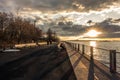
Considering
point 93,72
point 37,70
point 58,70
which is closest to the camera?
point 93,72

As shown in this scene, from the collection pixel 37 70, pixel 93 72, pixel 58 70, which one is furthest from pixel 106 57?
pixel 93 72

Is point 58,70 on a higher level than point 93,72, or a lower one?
lower

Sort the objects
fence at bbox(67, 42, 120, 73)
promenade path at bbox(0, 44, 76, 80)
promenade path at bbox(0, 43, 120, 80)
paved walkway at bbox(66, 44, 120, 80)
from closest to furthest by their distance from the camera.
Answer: paved walkway at bbox(66, 44, 120, 80), promenade path at bbox(0, 43, 120, 80), promenade path at bbox(0, 44, 76, 80), fence at bbox(67, 42, 120, 73)

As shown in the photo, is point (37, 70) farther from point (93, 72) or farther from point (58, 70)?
point (93, 72)

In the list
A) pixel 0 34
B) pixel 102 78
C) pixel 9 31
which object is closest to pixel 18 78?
pixel 102 78

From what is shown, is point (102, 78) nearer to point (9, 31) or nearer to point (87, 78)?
point (87, 78)

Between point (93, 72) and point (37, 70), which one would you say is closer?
point (93, 72)

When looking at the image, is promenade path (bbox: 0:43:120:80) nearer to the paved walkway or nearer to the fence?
the paved walkway

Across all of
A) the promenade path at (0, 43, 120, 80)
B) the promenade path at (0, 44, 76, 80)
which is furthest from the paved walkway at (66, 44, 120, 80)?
the promenade path at (0, 44, 76, 80)

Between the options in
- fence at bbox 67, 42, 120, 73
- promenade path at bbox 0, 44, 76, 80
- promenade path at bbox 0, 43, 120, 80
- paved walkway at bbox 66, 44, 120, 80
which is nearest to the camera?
paved walkway at bbox 66, 44, 120, 80

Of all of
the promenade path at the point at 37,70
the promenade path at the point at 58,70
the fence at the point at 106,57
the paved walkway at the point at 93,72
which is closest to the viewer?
the paved walkway at the point at 93,72

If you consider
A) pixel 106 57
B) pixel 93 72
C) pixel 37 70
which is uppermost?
pixel 93 72

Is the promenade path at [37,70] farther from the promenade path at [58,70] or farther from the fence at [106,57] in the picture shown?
the fence at [106,57]

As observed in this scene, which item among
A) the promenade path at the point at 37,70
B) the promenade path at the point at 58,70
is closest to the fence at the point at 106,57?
the promenade path at the point at 58,70
